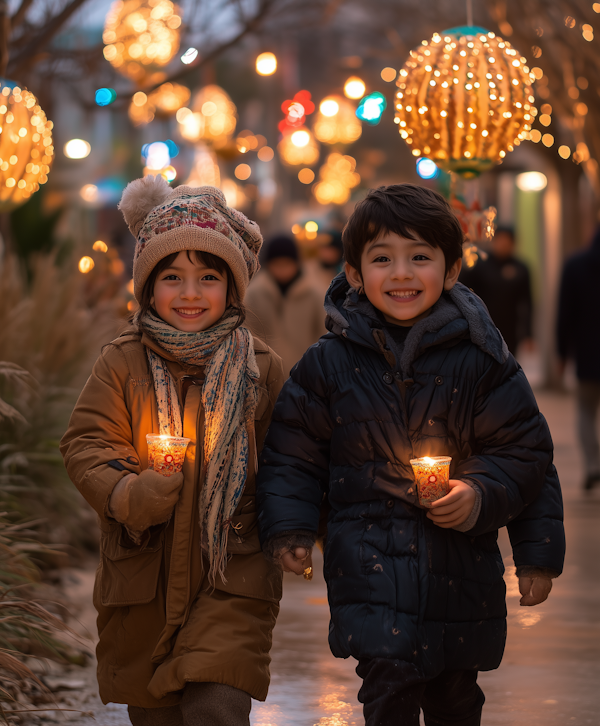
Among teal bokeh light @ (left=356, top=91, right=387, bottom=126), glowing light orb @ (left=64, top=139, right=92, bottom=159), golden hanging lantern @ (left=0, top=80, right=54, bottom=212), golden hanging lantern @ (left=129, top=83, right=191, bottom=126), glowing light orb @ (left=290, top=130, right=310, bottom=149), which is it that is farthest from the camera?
glowing light orb @ (left=290, top=130, right=310, bottom=149)

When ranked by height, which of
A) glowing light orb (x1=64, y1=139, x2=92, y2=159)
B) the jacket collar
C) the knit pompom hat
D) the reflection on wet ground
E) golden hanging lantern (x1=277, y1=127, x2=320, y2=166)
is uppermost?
golden hanging lantern (x1=277, y1=127, x2=320, y2=166)

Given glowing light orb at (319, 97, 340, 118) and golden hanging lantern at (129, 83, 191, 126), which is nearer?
golden hanging lantern at (129, 83, 191, 126)

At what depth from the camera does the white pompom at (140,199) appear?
11.8 ft

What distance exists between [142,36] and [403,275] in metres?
8.39

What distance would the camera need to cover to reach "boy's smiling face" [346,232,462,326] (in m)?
3.34

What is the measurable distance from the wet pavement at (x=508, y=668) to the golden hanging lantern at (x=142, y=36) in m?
6.35

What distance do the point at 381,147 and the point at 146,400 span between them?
1541 inches

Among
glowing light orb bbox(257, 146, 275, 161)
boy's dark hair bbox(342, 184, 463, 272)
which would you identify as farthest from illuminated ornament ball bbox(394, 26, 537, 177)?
glowing light orb bbox(257, 146, 275, 161)

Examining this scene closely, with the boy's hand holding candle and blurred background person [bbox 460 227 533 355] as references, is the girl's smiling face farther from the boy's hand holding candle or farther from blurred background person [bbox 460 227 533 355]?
blurred background person [bbox 460 227 533 355]

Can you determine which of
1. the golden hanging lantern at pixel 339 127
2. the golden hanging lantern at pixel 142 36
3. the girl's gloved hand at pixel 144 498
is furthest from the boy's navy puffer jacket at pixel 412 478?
the golden hanging lantern at pixel 339 127

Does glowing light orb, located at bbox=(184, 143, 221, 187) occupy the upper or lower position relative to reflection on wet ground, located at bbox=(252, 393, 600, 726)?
upper

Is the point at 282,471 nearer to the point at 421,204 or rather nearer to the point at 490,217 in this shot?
the point at 421,204

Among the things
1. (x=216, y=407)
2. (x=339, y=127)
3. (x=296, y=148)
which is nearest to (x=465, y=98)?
(x=216, y=407)

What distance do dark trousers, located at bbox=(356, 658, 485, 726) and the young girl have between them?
350 millimetres
